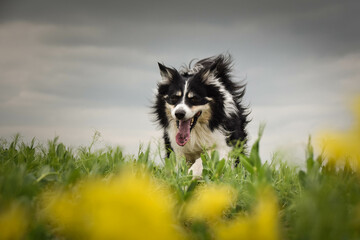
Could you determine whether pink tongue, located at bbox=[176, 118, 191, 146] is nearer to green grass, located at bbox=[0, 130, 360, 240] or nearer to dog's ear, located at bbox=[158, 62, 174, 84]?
dog's ear, located at bbox=[158, 62, 174, 84]

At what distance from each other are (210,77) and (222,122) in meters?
0.81

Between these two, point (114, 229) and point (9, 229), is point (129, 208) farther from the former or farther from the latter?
point (9, 229)

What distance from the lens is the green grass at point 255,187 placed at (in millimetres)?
1357

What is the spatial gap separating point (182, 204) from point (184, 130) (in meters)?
4.44

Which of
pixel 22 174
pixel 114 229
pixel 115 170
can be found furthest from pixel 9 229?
pixel 115 170

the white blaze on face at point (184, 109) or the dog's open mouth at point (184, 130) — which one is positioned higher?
the white blaze on face at point (184, 109)

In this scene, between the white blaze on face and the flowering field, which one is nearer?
the flowering field

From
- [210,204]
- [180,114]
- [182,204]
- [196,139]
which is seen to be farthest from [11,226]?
[196,139]

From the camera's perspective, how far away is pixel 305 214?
1361 mm

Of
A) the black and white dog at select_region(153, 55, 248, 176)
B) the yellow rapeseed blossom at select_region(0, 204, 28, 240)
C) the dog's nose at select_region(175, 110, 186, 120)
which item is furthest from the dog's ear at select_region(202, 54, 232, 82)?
the yellow rapeseed blossom at select_region(0, 204, 28, 240)

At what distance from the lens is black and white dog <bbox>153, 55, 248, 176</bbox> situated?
6.57 m

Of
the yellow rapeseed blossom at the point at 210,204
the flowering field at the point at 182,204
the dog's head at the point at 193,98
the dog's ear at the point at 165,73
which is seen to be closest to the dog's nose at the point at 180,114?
the dog's head at the point at 193,98

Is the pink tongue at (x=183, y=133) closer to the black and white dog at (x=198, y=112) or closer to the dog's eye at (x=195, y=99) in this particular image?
the black and white dog at (x=198, y=112)

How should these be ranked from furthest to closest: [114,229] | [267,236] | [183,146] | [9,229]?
[183,146] < [9,229] < [267,236] < [114,229]
